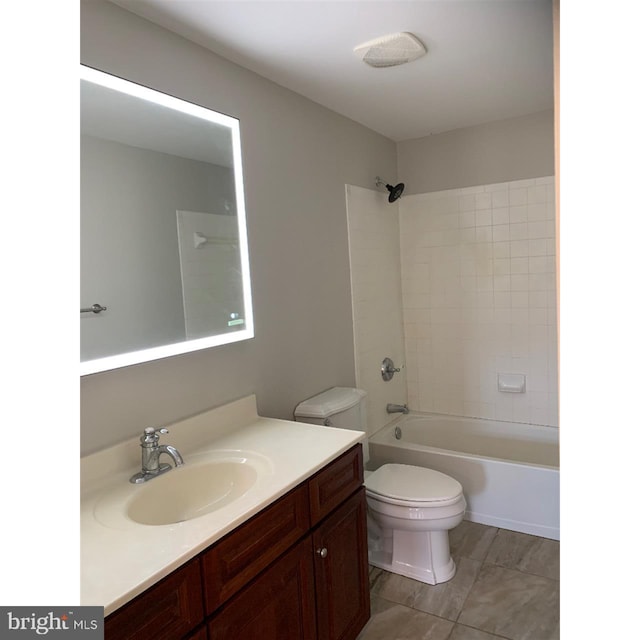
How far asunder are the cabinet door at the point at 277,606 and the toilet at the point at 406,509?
2.59 feet

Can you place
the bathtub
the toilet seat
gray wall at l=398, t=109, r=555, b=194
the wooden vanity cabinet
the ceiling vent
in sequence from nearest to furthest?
the wooden vanity cabinet, the ceiling vent, the toilet seat, the bathtub, gray wall at l=398, t=109, r=555, b=194

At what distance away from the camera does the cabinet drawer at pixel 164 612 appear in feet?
3.24

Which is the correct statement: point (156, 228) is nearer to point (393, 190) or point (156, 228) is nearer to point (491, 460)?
point (393, 190)

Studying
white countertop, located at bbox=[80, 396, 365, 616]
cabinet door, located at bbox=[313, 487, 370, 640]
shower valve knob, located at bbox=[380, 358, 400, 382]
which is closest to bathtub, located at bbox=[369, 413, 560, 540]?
shower valve knob, located at bbox=[380, 358, 400, 382]

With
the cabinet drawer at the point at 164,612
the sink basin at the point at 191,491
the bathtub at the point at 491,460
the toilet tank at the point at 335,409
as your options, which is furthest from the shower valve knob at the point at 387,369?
the cabinet drawer at the point at 164,612

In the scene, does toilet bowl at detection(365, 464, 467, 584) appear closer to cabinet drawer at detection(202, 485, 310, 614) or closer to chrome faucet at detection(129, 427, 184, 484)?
cabinet drawer at detection(202, 485, 310, 614)

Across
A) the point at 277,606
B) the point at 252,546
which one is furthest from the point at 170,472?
the point at 277,606

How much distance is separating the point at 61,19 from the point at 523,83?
262 cm

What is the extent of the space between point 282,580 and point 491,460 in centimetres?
170

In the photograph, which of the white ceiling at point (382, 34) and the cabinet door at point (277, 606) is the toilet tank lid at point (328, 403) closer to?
the cabinet door at point (277, 606)

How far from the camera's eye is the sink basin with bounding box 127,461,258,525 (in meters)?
1.49

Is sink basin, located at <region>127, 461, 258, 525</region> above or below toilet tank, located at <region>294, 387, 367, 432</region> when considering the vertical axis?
below

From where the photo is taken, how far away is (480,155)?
10.3 feet

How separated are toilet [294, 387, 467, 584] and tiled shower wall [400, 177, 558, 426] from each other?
3.46ft
